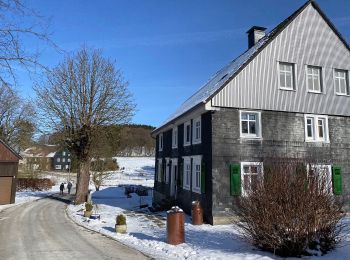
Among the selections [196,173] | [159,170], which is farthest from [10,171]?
[196,173]

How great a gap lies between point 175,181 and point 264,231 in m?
14.1

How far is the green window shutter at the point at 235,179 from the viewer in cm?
1669

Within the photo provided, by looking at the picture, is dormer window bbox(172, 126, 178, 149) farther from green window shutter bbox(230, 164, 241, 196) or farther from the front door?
green window shutter bbox(230, 164, 241, 196)

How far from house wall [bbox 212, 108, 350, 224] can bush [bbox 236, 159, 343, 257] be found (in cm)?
658

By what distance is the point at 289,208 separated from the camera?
9.32 meters

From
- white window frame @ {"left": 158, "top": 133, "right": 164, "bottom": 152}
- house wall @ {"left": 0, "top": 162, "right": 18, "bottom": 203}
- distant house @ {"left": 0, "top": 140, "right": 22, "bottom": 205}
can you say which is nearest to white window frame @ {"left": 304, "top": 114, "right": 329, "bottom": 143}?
white window frame @ {"left": 158, "top": 133, "right": 164, "bottom": 152}

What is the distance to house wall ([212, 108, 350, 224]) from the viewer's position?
55.1ft

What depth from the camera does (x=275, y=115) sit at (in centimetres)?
1817

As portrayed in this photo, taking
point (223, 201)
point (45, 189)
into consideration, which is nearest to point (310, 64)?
point (223, 201)

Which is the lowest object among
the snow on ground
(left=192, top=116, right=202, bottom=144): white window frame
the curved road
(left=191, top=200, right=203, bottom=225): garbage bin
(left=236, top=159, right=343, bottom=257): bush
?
the curved road

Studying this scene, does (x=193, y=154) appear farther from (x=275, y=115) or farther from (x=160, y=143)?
(x=160, y=143)

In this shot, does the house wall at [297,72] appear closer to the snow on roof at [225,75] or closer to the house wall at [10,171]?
the snow on roof at [225,75]

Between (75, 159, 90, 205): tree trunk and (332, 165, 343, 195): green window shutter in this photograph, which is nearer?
(332, 165, 343, 195): green window shutter

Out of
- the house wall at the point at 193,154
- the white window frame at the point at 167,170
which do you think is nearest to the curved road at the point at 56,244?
the house wall at the point at 193,154
